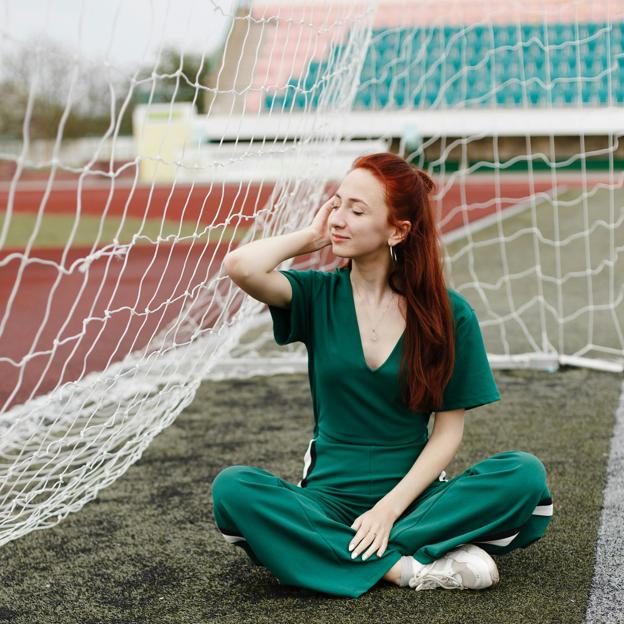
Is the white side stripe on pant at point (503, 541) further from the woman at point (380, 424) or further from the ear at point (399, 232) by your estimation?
the ear at point (399, 232)

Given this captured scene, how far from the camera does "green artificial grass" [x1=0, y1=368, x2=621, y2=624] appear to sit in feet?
6.89

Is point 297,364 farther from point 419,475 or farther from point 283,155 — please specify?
point 419,475

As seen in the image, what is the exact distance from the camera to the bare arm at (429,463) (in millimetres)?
2205

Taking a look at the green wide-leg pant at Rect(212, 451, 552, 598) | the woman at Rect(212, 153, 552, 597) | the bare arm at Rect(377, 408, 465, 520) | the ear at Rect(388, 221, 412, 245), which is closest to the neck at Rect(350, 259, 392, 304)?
the woman at Rect(212, 153, 552, 597)

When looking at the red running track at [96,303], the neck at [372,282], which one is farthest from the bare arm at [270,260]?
the red running track at [96,303]

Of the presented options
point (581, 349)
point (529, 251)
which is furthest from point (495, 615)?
point (529, 251)

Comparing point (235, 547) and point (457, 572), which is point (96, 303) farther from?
point (457, 572)

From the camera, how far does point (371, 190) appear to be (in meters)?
2.19

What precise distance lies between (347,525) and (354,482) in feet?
0.33

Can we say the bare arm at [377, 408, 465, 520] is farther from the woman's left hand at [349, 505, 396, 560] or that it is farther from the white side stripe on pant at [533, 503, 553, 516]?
the white side stripe on pant at [533, 503, 553, 516]

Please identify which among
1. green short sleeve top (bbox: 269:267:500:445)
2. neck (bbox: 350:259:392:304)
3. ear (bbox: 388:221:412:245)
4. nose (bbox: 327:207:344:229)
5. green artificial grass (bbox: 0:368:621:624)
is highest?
nose (bbox: 327:207:344:229)

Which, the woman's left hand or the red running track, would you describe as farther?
the red running track

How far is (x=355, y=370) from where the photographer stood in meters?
2.26

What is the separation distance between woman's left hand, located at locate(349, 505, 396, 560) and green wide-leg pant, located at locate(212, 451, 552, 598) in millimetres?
18
